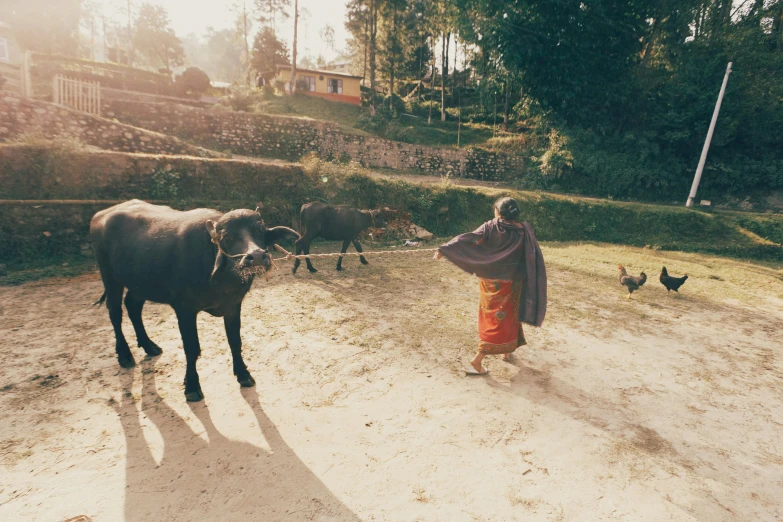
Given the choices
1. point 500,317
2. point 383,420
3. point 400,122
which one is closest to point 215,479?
point 383,420

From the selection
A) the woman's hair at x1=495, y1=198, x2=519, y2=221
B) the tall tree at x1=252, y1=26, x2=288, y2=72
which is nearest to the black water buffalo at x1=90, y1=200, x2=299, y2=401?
the woman's hair at x1=495, y1=198, x2=519, y2=221

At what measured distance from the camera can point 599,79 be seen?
23016 millimetres

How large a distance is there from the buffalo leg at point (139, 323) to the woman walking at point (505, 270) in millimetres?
4039

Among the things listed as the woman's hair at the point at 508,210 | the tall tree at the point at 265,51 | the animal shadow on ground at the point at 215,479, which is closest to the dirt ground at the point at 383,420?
the animal shadow on ground at the point at 215,479

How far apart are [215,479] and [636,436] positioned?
13.9 ft

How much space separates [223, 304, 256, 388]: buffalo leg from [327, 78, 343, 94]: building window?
35.0m

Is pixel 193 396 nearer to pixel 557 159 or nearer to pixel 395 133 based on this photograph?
pixel 557 159

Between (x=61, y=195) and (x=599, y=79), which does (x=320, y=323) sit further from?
(x=599, y=79)

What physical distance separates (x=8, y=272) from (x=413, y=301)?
8.36 metres

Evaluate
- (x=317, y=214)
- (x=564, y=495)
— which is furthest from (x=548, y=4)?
(x=564, y=495)

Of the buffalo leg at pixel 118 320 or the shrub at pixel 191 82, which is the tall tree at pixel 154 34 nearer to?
the shrub at pixel 191 82

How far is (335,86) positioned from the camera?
34.4 metres

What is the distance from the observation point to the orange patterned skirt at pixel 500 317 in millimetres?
4676

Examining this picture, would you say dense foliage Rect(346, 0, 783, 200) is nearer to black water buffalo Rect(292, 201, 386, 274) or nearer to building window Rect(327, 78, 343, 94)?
building window Rect(327, 78, 343, 94)
